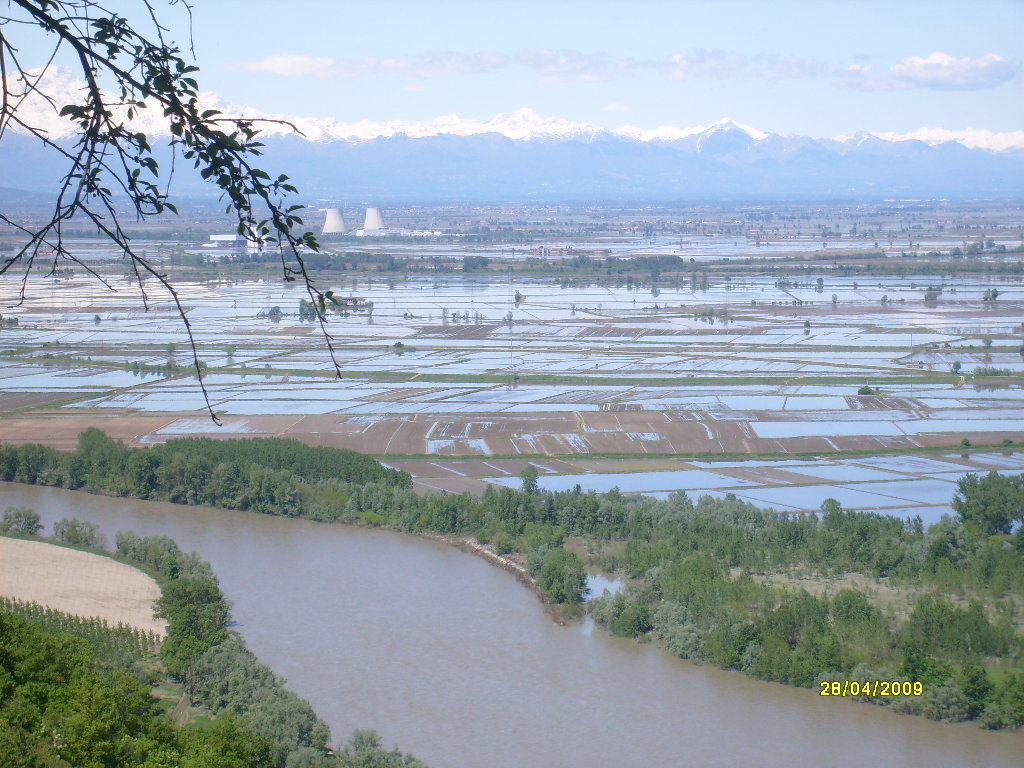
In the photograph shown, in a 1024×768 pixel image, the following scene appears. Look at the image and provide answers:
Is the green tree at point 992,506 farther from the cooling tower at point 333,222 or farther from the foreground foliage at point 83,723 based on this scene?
the cooling tower at point 333,222

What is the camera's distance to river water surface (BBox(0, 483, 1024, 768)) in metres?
5.36

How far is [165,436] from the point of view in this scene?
1137cm

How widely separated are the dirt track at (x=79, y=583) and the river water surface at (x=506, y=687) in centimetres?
56

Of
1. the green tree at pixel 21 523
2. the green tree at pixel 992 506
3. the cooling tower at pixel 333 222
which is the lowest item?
the green tree at pixel 21 523

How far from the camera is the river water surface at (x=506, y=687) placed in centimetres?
536

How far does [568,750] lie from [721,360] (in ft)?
34.7

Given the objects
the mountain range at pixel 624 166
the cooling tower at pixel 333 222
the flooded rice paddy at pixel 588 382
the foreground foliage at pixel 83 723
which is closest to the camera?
the foreground foliage at pixel 83 723

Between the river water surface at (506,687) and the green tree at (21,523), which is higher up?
the green tree at (21,523)

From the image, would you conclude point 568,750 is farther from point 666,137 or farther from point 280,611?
point 666,137

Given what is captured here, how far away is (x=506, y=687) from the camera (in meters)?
6.07

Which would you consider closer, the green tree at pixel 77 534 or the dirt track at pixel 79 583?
the dirt track at pixel 79 583

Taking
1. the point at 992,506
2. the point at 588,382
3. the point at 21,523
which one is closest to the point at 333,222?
the point at 588,382

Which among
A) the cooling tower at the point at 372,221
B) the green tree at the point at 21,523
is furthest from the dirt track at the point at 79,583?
the cooling tower at the point at 372,221

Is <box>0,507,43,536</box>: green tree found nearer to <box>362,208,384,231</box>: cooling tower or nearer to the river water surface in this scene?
the river water surface
